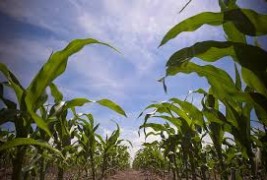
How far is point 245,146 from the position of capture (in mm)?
1611

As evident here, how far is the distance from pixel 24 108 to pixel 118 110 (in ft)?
1.99

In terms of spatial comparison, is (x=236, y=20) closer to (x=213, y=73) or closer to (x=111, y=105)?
(x=213, y=73)

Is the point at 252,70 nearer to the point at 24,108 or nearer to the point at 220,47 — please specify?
the point at 220,47

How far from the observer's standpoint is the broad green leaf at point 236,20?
1198mm

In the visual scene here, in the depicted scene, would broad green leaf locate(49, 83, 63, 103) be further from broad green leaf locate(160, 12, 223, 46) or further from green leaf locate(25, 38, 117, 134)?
broad green leaf locate(160, 12, 223, 46)

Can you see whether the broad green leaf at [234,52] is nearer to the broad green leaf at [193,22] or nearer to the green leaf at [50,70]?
the broad green leaf at [193,22]

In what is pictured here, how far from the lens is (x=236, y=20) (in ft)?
3.94

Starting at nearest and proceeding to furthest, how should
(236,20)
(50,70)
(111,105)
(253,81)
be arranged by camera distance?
(236,20), (253,81), (50,70), (111,105)

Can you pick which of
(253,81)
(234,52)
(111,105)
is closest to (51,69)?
(111,105)

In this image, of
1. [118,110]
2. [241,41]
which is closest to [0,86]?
[118,110]

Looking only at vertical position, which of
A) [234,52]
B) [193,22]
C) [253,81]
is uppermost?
[193,22]

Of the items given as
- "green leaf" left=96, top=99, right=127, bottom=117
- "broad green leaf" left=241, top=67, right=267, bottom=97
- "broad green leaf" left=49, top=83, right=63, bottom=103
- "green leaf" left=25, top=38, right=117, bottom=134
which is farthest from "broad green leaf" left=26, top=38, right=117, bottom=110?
"broad green leaf" left=49, top=83, right=63, bottom=103

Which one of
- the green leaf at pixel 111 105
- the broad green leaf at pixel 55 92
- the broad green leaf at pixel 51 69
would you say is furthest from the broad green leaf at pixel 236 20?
the broad green leaf at pixel 55 92

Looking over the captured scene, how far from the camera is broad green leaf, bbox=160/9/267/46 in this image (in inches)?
47.2
